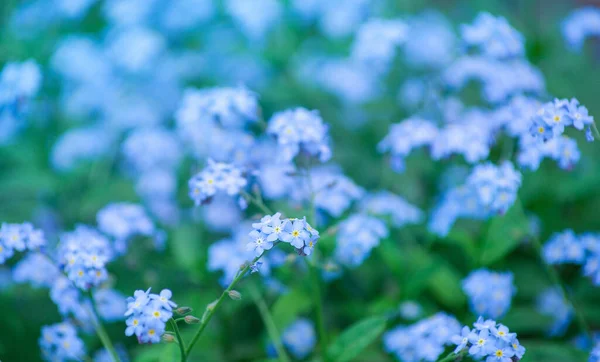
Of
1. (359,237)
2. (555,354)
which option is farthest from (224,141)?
(555,354)

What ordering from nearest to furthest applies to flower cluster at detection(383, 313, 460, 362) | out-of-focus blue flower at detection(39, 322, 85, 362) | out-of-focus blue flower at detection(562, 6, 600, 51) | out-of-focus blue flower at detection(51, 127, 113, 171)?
flower cluster at detection(383, 313, 460, 362) < out-of-focus blue flower at detection(39, 322, 85, 362) < out-of-focus blue flower at detection(562, 6, 600, 51) < out-of-focus blue flower at detection(51, 127, 113, 171)

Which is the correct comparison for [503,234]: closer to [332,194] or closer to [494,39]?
[332,194]

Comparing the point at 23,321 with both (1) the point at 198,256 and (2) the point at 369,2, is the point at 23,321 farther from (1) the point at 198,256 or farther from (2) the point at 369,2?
(2) the point at 369,2

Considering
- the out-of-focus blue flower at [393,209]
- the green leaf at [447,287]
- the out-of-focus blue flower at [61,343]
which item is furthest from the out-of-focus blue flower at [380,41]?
the out-of-focus blue flower at [61,343]

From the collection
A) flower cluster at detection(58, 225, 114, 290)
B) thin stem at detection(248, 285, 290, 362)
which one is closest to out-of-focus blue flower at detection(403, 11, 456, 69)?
thin stem at detection(248, 285, 290, 362)

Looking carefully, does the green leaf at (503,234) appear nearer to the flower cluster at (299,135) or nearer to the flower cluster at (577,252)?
the flower cluster at (577,252)

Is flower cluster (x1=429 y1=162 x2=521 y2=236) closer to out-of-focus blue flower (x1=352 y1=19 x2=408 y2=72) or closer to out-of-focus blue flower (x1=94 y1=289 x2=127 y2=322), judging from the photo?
out-of-focus blue flower (x1=352 y1=19 x2=408 y2=72)

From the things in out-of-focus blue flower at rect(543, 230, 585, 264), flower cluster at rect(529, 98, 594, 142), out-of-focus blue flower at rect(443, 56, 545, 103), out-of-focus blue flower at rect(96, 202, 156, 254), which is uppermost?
out-of-focus blue flower at rect(443, 56, 545, 103)
